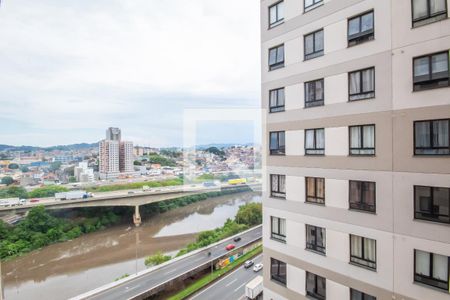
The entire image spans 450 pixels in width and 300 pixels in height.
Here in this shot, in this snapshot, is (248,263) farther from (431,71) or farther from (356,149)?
(431,71)

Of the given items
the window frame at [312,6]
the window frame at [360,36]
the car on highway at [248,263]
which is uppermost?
the window frame at [312,6]

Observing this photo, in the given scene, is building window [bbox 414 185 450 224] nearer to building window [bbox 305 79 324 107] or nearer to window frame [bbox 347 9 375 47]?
building window [bbox 305 79 324 107]

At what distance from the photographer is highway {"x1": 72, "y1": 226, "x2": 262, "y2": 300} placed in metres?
9.77

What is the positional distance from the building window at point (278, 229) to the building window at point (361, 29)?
2971 millimetres

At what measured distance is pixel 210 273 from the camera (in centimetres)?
1230

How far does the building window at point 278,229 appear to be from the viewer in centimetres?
447

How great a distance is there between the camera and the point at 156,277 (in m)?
11.1

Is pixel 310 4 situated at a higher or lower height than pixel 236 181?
higher

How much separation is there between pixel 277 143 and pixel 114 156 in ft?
116

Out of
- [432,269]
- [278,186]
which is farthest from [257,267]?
[432,269]

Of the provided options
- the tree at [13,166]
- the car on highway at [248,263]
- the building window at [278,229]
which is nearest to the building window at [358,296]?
the building window at [278,229]

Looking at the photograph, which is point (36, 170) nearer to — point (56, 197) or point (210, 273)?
point (56, 197)

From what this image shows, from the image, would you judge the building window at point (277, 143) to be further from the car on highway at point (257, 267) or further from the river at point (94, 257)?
the river at point (94, 257)

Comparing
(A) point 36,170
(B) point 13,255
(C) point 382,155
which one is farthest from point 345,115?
(A) point 36,170
